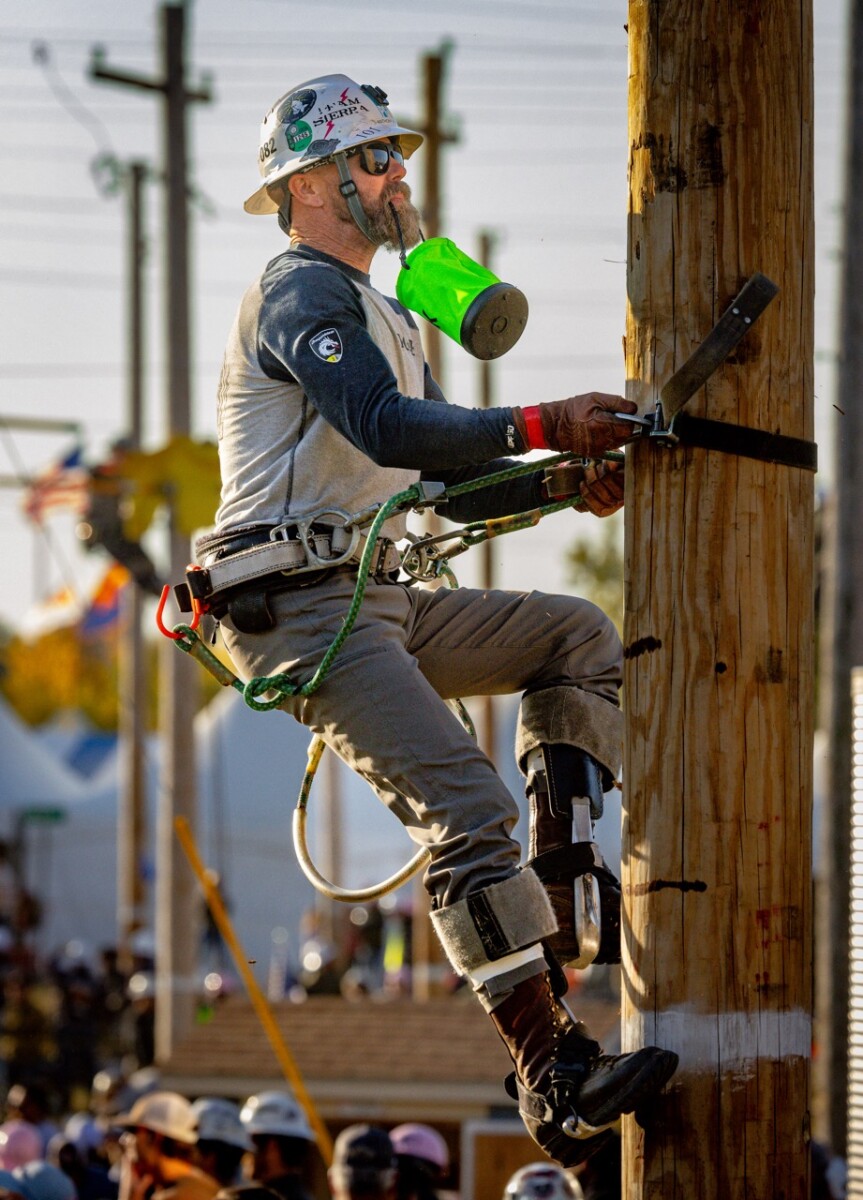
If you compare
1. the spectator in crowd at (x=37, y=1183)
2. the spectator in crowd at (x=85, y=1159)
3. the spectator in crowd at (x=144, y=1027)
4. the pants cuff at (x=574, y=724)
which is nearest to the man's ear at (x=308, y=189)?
the pants cuff at (x=574, y=724)

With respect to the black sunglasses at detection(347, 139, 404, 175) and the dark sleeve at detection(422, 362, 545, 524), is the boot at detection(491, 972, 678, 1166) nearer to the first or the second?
the dark sleeve at detection(422, 362, 545, 524)

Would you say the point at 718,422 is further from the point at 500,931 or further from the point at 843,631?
the point at 843,631

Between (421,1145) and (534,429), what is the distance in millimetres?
4877

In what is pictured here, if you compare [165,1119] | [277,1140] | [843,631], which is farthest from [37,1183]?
[843,631]

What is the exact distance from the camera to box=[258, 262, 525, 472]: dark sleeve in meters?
3.79

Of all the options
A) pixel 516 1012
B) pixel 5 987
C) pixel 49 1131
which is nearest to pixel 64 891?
pixel 5 987

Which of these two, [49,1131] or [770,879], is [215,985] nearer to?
[49,1131]

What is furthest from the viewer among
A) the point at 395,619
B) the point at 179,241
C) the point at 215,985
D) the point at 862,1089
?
the point at 215,985

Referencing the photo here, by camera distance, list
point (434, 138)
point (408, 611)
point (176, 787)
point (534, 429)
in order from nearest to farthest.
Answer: point (534, 429), point (408, 611), point (176, 787), point (434, 138)

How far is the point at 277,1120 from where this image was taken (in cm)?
767

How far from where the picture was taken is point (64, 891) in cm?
2609

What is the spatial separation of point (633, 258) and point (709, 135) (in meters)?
0.28

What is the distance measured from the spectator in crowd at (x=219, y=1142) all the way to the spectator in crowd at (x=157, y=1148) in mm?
48

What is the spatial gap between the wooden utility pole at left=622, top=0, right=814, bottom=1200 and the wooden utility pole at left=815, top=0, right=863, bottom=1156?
7411mm
